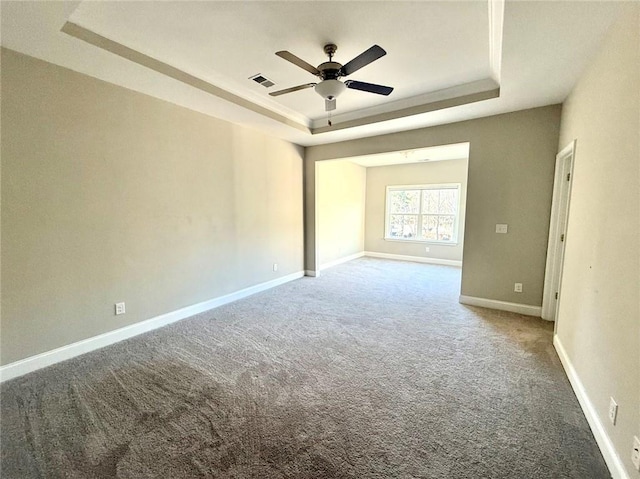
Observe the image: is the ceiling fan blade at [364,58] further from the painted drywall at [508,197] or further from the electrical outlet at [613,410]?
the electrical outlet at [613,410]

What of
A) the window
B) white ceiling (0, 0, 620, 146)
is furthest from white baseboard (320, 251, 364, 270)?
white ceiling (0, 0, 620, 146)

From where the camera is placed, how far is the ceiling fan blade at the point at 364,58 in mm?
1966

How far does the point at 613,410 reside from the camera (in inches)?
58.4

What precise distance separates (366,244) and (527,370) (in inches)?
232

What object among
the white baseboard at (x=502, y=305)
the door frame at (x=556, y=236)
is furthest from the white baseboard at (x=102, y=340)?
the door frame at (x=556, y=236)

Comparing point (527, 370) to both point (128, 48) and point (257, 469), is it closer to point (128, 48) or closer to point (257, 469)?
point (257, 469)

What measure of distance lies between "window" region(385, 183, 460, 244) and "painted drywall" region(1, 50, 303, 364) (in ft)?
15.0

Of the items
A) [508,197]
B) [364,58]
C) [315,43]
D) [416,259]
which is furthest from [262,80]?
[416,259]

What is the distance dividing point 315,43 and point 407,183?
5466 millimetres

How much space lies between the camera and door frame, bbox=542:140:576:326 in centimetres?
317

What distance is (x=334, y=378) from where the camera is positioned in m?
2.26

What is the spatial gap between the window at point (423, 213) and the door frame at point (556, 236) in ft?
11.3

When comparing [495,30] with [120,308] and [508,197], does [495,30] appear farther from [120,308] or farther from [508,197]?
[120,308]

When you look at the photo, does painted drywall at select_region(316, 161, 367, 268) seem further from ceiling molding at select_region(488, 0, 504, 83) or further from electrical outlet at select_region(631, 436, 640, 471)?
electrical outlet at select_region(631, 436, 640, 471)
